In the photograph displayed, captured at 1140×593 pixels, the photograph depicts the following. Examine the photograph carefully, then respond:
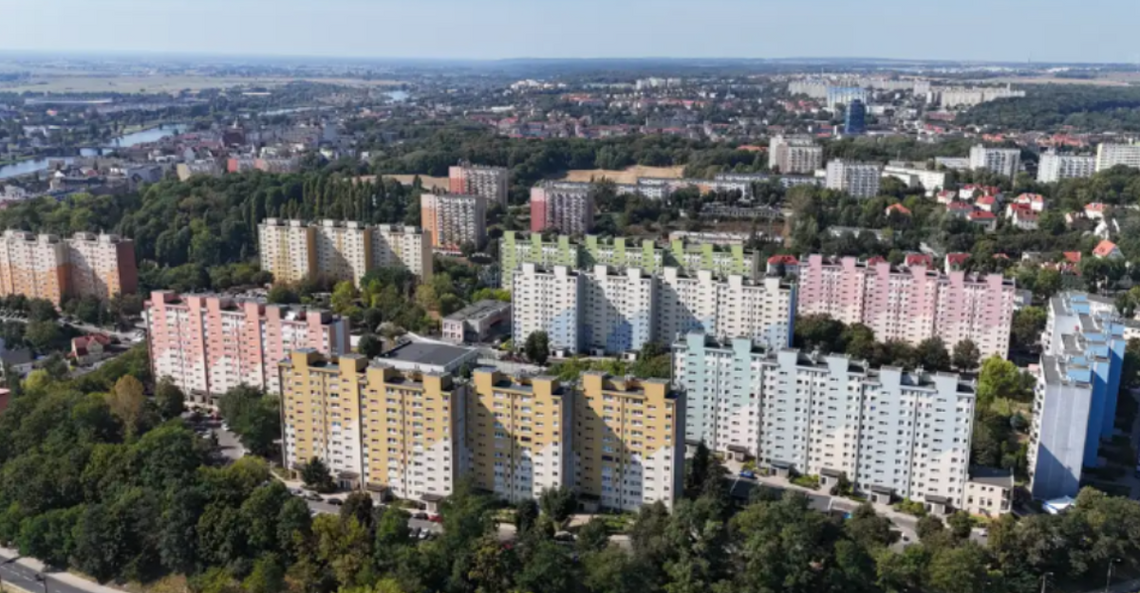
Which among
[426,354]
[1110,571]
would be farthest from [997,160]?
[426,354]

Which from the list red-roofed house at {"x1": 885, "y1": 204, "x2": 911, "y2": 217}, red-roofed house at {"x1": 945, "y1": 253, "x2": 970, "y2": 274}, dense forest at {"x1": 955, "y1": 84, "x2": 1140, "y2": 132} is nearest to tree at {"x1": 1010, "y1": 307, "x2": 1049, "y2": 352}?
red-roofed house at {"x1": 945, "y1": 253, "x2": 970, "y2": 274}

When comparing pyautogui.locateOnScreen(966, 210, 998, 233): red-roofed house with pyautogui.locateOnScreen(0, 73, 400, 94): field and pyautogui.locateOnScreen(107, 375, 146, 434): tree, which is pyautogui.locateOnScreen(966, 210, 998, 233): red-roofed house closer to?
pyautogui.locateOnScreen(107, 375, 146, 434): tree

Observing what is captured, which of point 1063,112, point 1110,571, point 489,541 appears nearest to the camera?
point 489,541

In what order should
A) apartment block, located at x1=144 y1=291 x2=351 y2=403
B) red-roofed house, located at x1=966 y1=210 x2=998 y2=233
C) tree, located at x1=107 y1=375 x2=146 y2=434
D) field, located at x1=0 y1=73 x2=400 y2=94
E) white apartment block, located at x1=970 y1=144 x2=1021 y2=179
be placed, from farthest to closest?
field, located at x1=0 y1=73 x2=400 y2=94
white apartment block, located at x1=970 y1=144 x2=1021 y2=179
red-roofed house, located at x1=966 y1=210 x2=998 y2=233
apartment block, located at x1=144 y1=291 x2=351 y2=403
tree, located at x1=107 y1=375 x2=146 y2=434

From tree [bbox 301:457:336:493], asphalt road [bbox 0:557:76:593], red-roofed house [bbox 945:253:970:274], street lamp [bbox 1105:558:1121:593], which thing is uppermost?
red-roofed house [bbox 945:253:970:274]

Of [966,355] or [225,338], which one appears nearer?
[225,338]

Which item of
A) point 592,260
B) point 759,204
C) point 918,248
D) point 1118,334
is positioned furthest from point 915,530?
point 759,204

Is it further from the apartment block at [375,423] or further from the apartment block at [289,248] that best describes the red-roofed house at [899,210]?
the apartment block at [375,423]

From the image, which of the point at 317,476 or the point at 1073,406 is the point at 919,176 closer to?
the point at 1073,406

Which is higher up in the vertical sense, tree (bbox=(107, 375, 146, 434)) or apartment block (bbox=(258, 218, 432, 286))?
apartment block (bbox=(258, 218, 432, 286))
